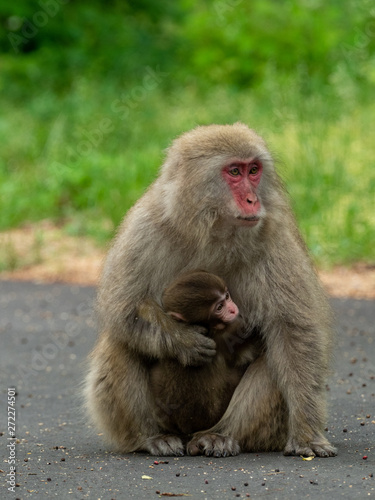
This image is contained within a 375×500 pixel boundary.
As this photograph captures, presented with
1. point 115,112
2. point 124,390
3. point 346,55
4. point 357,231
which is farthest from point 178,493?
point 346,55

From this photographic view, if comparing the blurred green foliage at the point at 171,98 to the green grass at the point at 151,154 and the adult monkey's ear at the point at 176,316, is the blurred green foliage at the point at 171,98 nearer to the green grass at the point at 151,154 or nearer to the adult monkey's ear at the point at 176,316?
the green grass at the point at 151,154

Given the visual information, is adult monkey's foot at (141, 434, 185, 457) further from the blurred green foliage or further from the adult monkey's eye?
the blurred green foliage

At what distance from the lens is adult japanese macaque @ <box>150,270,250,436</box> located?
4941mm

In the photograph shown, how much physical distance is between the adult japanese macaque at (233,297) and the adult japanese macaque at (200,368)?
6 cm

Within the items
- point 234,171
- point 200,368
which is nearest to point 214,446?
point 200,368

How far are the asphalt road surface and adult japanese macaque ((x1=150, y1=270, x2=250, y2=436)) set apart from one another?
27cm

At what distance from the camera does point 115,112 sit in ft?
55.9

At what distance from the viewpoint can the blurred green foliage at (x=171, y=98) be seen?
42.7ft

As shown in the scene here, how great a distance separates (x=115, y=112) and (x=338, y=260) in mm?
6900

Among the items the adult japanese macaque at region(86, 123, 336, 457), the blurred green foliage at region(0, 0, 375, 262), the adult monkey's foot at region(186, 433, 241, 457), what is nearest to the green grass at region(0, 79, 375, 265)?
the blurred green foliage at region(0, 0, 375, 262)

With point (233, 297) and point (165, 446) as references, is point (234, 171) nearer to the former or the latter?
point (233, 297)

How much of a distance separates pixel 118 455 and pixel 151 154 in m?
10.3

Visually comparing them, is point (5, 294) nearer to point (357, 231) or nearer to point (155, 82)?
point (357, 231)

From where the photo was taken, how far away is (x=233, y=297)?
5.12 m
